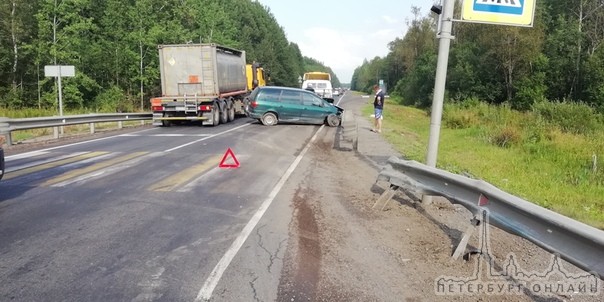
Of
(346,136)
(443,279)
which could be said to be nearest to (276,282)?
(443,279)

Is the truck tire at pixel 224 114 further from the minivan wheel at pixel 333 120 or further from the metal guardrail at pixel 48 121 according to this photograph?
the minivan wheel at pixel 333 120

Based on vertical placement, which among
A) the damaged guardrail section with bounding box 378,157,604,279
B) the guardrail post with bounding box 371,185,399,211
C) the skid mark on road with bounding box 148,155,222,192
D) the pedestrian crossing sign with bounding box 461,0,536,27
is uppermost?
the pedestrian crossing sign with bounding box 461,0,536,27

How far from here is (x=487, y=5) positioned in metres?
6.53

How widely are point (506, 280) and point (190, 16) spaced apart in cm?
4773

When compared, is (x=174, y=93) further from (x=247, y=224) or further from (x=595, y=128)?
(x=595, y=128)

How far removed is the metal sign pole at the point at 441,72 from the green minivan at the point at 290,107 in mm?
14207

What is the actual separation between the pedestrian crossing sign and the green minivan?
1453cm

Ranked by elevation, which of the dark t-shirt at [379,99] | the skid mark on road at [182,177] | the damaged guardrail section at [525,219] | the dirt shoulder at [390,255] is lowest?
the skid mark on road at [182,177]

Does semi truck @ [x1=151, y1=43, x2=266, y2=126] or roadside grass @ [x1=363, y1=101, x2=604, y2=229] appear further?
semi truck @ [x1=151, y1=43, x2=266, y2=126]

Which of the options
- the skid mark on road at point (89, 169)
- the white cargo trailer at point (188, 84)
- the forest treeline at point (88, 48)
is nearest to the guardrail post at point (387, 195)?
the skid mark on road at point (89, 169)

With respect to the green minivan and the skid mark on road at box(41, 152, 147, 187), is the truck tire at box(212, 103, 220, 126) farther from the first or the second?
the skid mark on road at box(41, 152, 147, 187)

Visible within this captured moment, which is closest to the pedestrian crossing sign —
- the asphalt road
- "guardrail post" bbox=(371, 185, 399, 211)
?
"guardrail post" bbox=(371, 185, 399, 211)

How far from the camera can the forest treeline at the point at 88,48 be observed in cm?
3447

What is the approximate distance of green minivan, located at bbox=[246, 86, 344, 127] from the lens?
21047 millimetres
